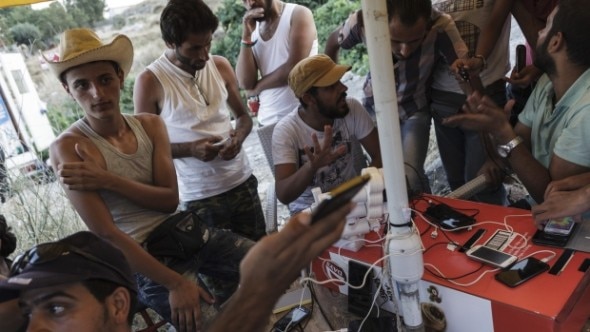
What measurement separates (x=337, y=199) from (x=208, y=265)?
1443 mm

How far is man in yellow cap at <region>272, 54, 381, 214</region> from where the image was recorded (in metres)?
2.25

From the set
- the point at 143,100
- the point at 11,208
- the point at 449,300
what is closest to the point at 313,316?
the point at 449,300

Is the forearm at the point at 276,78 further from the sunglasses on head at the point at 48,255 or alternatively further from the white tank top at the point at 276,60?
the sunglasses on head at the point at 48,255

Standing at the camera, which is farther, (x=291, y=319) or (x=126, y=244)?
(x=126, y=244)

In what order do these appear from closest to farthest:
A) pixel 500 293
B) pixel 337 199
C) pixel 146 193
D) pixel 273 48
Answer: pixel 337 199 → pixel 500 293 → pixel 146 193 → pixel 273 48

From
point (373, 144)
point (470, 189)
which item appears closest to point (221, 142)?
point (373, 144)

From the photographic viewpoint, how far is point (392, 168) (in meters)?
1.02

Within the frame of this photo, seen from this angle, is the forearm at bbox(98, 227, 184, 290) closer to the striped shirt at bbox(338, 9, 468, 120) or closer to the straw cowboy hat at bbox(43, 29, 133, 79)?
the straw cowboy hat at bbox(43, 29, 133, 79)

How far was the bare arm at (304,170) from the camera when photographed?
6.59 ft

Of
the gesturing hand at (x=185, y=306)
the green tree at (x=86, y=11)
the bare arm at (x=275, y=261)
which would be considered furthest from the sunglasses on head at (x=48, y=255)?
the green tree at (x=86, y=11)

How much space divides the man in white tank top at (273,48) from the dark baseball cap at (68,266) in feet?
5.80

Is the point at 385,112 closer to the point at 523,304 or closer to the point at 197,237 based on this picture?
the point at 523,304

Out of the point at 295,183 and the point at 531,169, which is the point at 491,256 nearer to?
the point at 531,169

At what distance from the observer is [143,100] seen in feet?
7.39
